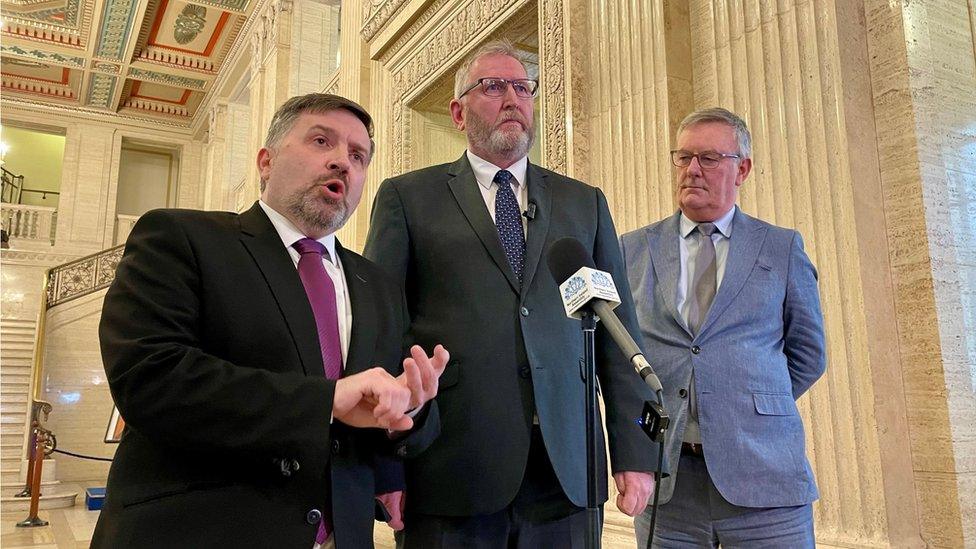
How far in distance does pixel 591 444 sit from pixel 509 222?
801 mm

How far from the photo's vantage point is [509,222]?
1830 mm

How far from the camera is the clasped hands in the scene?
114 centimetres

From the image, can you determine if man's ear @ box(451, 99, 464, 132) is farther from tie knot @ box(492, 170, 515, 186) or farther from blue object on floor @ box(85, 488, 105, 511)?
blue object on floor @ box(85, 488, 105, 511)

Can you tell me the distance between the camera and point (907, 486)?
287 cm

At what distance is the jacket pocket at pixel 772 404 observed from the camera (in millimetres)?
1825

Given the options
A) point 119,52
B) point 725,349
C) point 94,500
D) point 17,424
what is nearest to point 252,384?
point 725,349

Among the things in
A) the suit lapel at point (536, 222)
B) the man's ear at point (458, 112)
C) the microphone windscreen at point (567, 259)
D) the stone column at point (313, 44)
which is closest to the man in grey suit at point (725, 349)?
the suit lapel at point (536, 222)

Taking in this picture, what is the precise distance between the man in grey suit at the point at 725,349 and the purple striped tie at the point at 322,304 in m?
0.94

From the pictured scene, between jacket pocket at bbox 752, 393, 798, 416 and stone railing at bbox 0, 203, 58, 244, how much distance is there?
18.0m

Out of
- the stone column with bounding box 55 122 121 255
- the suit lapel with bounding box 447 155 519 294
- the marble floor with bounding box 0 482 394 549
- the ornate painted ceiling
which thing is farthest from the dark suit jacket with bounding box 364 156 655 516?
the stone column with bounding box 55 122 121 255

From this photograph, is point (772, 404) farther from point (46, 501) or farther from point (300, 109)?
point (46, 501)

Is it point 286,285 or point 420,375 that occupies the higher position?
point 286,285

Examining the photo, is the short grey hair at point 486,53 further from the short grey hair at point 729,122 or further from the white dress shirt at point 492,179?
the short grey hair at point 729,122

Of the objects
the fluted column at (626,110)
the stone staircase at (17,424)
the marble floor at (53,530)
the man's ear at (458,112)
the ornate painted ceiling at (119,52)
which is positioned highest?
the ornate painted ceiling at (119,52)
